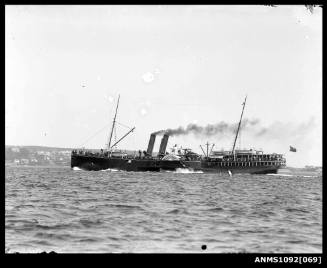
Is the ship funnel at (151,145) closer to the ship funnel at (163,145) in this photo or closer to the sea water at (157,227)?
the ship funnel at (163,145)

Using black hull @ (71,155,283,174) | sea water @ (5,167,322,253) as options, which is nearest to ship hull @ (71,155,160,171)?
black hull @ (71,155,283,174)

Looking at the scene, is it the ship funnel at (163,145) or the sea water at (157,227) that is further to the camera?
the ship funnel at (163,145)

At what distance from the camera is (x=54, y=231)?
14953 millimetres

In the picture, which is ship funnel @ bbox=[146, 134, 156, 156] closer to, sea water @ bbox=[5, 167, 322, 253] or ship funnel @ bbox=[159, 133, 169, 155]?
ship funnel @ bbox=[159, 133, 169, 155]

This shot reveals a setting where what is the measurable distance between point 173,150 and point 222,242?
235 ft

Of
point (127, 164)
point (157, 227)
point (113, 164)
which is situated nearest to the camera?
point (157, 227)

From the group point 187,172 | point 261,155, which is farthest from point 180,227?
point 261,155

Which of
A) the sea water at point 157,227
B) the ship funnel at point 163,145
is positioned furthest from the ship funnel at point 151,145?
the sea water at point 157,227

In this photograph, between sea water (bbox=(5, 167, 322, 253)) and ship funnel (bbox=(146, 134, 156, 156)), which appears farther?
ship funnel (bbox=(146, 134, 156, 156))

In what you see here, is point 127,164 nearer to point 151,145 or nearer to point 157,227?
point 151,145

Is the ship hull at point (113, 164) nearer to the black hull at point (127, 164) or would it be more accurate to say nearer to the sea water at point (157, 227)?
the black hull at point (127, 164)

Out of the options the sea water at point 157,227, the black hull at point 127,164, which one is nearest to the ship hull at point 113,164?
the black hull at point 127,164

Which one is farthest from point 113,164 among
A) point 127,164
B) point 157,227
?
point 157,227
